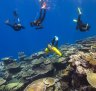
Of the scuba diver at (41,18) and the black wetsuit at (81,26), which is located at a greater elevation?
the scuba diver at (41,18)

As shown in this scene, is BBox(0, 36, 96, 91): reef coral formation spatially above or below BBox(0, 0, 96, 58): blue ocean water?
below

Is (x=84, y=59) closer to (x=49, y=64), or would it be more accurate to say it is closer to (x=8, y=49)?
(x=49, y=64)

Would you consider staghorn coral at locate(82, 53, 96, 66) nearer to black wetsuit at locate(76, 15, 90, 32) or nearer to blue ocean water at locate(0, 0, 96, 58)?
black wetsuit at locate(76, 15, 90, 32)

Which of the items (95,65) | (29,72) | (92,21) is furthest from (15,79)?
(92,21)

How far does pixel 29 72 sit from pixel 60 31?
68.1m

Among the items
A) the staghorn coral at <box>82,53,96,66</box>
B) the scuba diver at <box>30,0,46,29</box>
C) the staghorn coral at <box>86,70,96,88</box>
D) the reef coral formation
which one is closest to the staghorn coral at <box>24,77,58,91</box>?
the reef coral formation

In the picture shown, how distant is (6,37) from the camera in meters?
64.4

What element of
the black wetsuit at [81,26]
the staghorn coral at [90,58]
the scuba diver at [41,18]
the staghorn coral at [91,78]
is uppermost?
the scuba diver at [41,18]

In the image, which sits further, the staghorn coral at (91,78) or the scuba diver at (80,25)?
the scuba diver at (80,25)

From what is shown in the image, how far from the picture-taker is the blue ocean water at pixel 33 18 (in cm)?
5756

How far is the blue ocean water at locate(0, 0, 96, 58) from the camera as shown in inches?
2266

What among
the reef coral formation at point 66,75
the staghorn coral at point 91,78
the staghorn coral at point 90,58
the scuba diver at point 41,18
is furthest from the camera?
the scuba diver at point 41,18

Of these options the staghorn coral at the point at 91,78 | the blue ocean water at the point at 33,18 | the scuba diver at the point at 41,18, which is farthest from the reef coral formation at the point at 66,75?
the blue ocean water at the point at 33,18

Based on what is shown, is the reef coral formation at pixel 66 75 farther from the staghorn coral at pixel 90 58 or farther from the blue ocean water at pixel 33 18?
the blue ocean water at pixel 33 18
